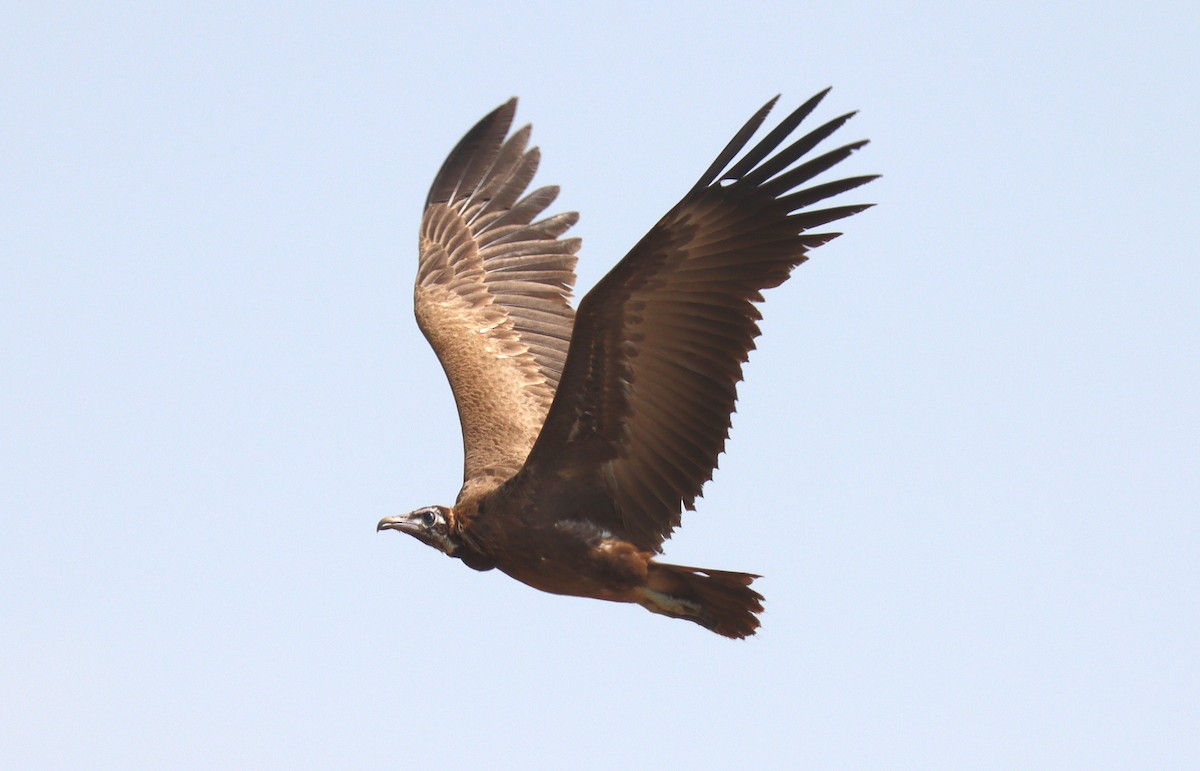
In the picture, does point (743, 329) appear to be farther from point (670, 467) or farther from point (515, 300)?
point (515, 300)

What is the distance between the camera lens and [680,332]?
30.9ft

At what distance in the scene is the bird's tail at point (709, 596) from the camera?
993cm

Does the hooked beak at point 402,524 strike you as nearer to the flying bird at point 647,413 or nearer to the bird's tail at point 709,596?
the flying bird at point 647,413

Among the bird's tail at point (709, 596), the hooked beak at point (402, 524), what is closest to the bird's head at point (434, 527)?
the hooked beak at point (402, 524)

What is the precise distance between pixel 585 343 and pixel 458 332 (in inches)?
137

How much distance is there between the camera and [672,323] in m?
9.39

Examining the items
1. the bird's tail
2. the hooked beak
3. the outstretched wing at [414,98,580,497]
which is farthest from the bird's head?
the bird's tail

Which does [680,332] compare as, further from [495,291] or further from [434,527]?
[495,291]

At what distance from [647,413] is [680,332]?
512mm

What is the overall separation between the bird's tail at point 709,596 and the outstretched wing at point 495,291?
133 centimetres

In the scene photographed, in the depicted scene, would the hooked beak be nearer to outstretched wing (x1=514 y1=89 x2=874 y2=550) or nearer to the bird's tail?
outstretched wing (x1=514 y1=89 x2=874 y2=550)

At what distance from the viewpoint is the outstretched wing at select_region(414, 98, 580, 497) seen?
38.5 ft

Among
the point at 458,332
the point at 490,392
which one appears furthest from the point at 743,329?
the point at 458,332

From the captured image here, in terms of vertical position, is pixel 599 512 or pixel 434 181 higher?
pixel 434 181
